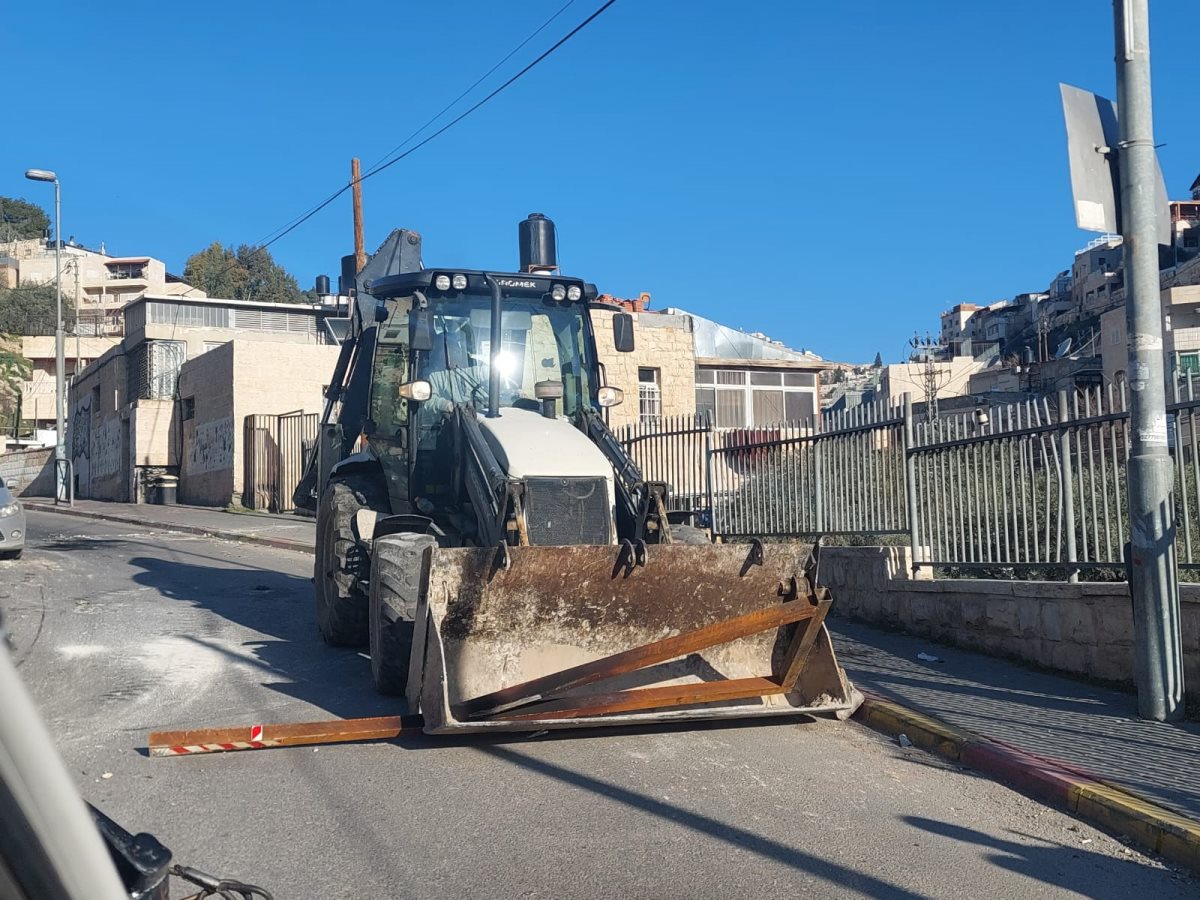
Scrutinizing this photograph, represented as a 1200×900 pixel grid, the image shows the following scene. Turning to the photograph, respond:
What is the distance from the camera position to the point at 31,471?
42.3m

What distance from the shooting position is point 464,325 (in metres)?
8.85

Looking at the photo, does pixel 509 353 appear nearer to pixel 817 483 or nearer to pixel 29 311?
pixel 817 483

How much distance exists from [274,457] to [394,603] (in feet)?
67.3

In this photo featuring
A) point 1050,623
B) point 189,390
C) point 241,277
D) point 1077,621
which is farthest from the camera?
point 241,277

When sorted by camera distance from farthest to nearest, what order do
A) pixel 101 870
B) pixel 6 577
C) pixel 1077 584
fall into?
1. pixel 6 577
2. pixel 1077 584
3. pixel 101 870

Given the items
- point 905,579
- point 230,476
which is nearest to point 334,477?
point 905,579

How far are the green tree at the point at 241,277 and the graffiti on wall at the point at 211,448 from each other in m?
50.7

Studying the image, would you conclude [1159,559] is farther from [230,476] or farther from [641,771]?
[230,476]

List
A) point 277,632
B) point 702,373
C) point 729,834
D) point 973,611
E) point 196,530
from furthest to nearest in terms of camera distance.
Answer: point 702,373 < point 196,530 < point 277,632 < point 973,611 < point 729,834

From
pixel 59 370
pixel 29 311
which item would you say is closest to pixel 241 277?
pixel 29 311

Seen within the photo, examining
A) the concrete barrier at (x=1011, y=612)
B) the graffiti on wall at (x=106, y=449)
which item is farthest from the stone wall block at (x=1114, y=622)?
the graffiti on wall at (x=106, y=449)

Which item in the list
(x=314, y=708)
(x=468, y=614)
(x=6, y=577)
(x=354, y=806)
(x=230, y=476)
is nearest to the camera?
(x=354, y=806)

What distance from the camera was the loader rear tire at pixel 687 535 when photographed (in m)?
8.07

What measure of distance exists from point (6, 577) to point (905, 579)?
11.1m
